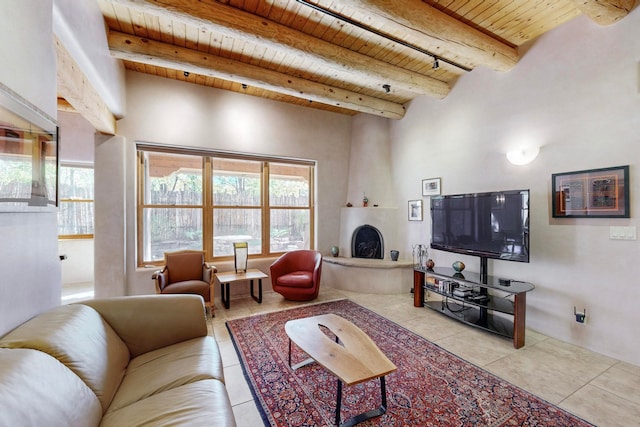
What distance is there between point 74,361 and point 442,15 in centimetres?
373

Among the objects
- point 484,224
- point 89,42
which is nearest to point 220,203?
point 89,42

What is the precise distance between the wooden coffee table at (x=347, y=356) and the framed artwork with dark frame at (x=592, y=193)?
99.8 inches

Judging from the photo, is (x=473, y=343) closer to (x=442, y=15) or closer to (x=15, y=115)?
(x=442, y=15)

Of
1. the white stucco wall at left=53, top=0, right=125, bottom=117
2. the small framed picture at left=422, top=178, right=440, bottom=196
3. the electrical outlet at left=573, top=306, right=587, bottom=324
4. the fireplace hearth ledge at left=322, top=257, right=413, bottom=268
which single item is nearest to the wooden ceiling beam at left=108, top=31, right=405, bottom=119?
the white stucco wall at left=53, top=0, right=125, bottom=117

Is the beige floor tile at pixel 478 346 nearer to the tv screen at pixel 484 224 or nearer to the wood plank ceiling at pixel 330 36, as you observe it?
the tv screen at pixel 484 224

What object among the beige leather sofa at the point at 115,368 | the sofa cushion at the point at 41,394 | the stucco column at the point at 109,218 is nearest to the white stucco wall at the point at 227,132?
the stucco column at the point at 109,218

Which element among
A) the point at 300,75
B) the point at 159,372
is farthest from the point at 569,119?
the point at 159,372

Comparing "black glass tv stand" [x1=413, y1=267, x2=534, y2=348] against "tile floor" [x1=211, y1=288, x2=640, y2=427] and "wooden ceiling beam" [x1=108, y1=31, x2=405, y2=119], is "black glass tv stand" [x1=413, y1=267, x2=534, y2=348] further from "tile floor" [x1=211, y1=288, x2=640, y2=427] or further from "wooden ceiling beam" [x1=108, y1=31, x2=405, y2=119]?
"wooden ceiling beam" [x1=108, y1=31, x2=405, y2=119]

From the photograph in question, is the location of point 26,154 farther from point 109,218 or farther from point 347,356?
point 109,218

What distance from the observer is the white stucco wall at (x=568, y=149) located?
95.7 inches

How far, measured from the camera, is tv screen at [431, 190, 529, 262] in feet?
9.18

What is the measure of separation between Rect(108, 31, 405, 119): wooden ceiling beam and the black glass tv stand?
2831 mm

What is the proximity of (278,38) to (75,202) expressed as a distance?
16.8ft

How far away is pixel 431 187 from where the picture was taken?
4250mm
